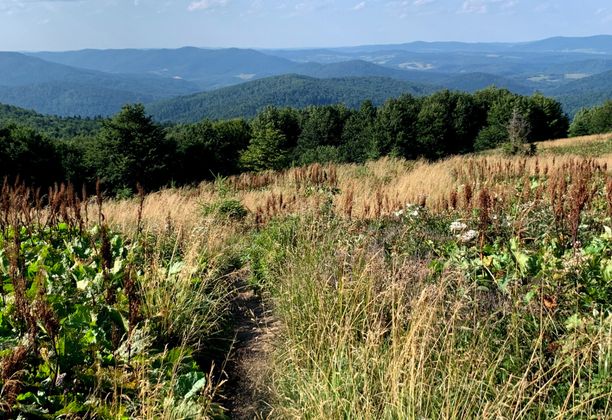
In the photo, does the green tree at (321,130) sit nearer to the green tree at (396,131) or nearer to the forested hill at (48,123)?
the green tree at (396,131)

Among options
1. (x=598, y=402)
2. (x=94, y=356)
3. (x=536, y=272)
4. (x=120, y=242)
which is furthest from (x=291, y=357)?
(x=120, y=242)

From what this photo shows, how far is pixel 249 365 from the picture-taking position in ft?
9.98

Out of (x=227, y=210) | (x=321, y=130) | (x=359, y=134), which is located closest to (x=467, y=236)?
(x=227, y=210)

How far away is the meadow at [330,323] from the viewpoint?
2.01 meters

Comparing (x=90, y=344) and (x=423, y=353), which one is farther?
(x=90, y=344)

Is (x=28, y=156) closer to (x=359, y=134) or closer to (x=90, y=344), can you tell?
(x=359, y=134)

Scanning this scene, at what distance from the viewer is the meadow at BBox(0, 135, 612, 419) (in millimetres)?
2006

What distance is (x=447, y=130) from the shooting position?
50.8m

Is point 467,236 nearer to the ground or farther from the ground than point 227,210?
farther from the ground

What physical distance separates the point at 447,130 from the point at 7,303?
52007 mm

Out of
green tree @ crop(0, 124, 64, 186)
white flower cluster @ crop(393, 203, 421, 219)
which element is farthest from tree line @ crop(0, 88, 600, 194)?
white flower cluster @ crop(393, 203, 421, 219)

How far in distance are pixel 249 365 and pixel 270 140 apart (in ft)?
131

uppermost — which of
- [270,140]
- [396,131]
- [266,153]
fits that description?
[396,131]

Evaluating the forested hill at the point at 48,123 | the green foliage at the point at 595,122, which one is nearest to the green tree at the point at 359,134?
the green foliage at the point at 595,122
